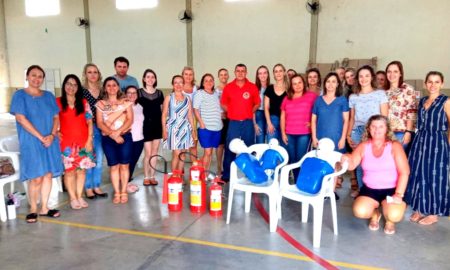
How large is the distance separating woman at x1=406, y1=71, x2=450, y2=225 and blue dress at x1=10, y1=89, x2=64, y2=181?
333 cm

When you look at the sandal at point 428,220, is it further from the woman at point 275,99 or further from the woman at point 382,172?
the woman at point 275,99

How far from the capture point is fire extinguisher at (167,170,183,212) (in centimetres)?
342

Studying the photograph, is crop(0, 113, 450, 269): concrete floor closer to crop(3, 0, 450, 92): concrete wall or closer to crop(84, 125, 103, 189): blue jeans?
crop(84, 125, 103, 189): blue jeans

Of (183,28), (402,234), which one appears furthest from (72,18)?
(402,234)

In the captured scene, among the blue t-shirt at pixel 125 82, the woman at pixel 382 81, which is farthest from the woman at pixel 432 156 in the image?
the blue t-shirt at pixel 125 82

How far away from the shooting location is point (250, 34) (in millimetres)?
9289

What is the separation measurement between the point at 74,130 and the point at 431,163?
331 centimetres

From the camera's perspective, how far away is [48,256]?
2.57 meters

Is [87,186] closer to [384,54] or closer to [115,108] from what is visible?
[115,108]

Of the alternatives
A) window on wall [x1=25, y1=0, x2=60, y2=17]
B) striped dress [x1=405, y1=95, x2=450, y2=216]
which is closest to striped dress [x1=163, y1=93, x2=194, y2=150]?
striped dress [x1=405, y1=95, x2=450, y2=216]

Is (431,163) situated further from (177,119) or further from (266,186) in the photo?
(177,119)

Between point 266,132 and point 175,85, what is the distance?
1.30 metres

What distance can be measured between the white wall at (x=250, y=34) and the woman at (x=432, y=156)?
19.7ft

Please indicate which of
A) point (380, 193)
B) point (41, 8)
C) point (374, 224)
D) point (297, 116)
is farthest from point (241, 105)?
point (41, 8)
